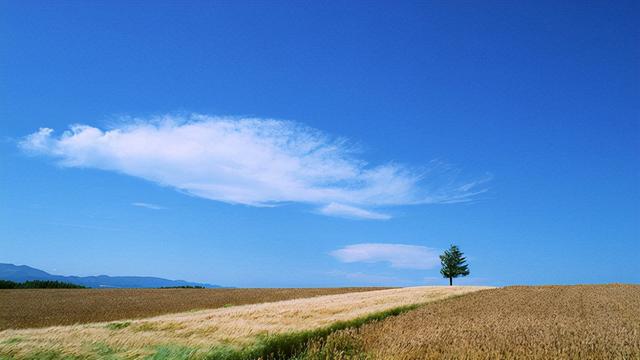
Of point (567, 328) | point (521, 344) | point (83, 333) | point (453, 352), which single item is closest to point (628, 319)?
point (567, 328)

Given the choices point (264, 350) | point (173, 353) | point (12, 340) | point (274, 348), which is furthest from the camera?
point (274, 348)

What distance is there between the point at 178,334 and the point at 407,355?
17.9ft

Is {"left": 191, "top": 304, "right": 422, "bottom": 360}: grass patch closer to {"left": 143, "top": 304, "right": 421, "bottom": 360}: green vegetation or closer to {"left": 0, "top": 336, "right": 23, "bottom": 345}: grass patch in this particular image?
{"left": 143, "top": 304, "right": 421, "bottom": 360}: green vegetation

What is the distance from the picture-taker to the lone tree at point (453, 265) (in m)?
69.6

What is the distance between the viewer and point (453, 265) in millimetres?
69875

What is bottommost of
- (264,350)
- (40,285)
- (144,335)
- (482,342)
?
(40,285)

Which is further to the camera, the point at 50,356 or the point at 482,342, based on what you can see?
the point at 482,342

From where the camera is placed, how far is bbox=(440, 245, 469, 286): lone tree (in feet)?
228

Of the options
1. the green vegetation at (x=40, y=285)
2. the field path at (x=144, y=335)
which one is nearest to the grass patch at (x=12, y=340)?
the field path at (x=144, y=335)

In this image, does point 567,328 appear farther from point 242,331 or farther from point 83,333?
point 83,333

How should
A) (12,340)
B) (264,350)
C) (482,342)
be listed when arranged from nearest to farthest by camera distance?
(12,340) → (482,342) → (264,350)

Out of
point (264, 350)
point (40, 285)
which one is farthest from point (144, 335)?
point (40, 285)

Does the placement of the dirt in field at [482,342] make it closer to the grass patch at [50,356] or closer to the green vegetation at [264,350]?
the green vegetation at [264,350]

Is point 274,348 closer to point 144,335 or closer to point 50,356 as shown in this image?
point 144,335
